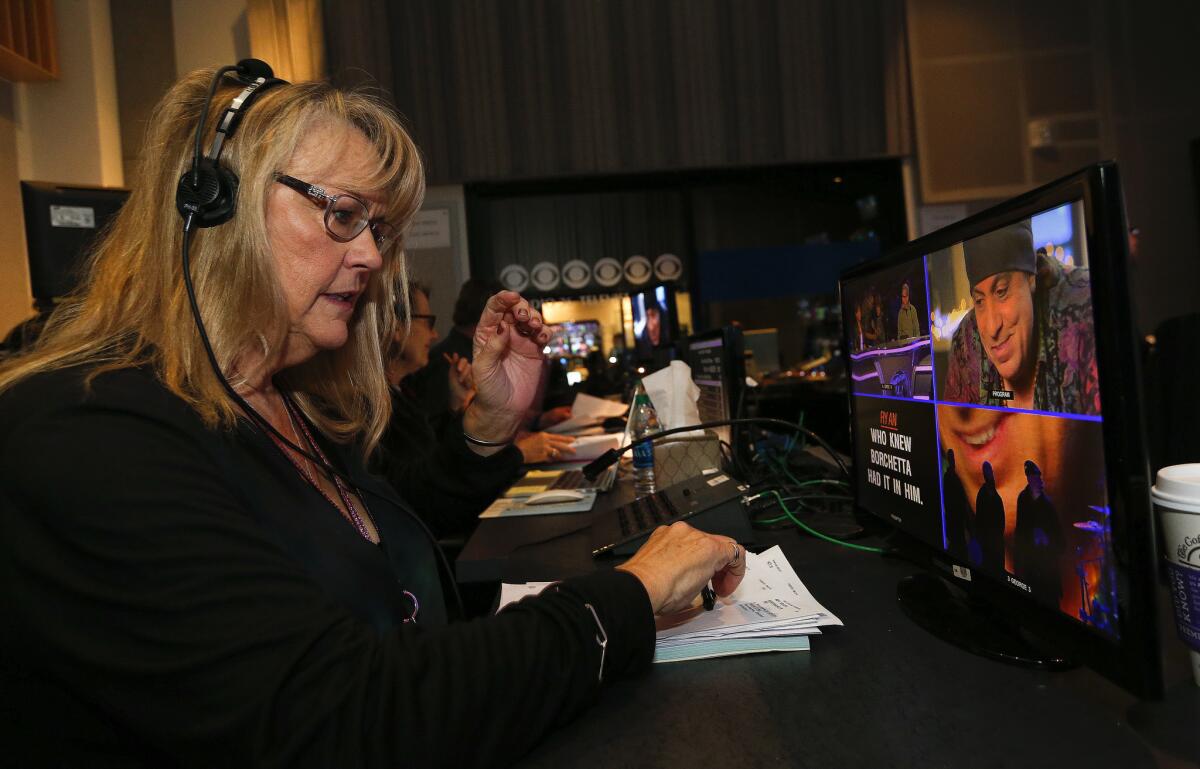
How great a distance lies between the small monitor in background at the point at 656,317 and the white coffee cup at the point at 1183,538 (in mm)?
2918

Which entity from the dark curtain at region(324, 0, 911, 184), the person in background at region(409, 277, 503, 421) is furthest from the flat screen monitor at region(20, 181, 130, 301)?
the dark curtain at region(324, 0, 911, 184)

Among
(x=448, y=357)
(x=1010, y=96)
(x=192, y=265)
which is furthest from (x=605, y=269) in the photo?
(x=192, y=265)

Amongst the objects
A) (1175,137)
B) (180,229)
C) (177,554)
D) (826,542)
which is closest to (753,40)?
(1175,137)

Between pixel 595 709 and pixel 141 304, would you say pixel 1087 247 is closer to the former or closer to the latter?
pixel 595 709

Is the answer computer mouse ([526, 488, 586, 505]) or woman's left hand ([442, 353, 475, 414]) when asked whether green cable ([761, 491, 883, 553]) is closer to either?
computer mouse ([526, 488, 586, 505])

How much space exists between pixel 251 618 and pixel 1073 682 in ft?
2.34

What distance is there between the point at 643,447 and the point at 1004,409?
3.50 feet

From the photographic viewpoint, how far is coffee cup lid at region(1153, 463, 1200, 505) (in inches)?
24.0

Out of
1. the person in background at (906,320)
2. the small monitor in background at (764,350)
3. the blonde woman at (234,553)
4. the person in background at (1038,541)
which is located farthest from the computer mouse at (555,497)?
the small monitor in background at (764,350)

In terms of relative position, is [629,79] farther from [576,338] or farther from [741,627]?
[741,627]

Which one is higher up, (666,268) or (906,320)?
(666,268)

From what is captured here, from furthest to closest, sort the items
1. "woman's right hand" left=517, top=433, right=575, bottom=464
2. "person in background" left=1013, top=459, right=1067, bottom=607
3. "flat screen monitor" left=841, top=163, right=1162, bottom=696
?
"woman's right hand" left=517, top=433, right=575, bottom=464
"person in background" left=1013, top=459, right=1067, bottom=607
"flat screen monitor" left=841, top=163, right=1162, bottom=696

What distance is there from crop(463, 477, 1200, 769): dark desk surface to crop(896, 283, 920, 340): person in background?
0.35 metres

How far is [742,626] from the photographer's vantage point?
2.64 feet
